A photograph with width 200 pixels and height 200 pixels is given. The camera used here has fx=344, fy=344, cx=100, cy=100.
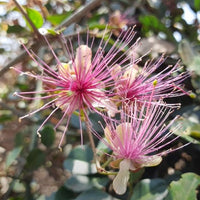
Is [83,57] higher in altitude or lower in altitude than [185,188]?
higher

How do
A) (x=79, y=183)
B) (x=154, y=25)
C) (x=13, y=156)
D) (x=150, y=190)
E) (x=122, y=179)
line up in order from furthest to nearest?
(x=154, y=25)
(x=13, y=156)
(x=79, y=183)
(x=150, y=190)
(x=122, y=179)

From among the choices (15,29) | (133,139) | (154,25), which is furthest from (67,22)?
(133,139)

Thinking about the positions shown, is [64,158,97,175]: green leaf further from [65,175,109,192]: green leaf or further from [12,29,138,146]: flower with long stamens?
[12,29,138,146]: flower with long stamens

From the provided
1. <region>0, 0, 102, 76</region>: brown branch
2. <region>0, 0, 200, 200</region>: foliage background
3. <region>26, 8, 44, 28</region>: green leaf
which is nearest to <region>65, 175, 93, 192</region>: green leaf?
<region>0, 0, 200, 200</region>: foliage background

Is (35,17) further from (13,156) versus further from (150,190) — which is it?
(150,190)

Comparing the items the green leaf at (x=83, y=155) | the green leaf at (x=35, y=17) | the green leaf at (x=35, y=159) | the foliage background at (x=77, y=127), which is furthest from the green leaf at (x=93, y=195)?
the green leaf at (x=35, y=17)

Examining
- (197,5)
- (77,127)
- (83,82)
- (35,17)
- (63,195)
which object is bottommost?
(63,195)

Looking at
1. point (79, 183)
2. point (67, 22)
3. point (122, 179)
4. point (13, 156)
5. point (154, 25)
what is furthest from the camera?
point (154, 25)

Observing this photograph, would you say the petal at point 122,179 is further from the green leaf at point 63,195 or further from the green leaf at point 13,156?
the green leaf at point 13,156

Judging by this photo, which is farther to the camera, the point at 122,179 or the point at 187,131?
the point at 187,131
